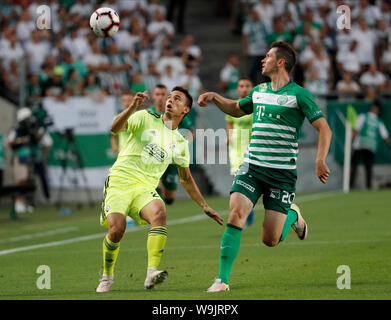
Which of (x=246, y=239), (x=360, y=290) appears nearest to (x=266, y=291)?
(x=360, y=290)

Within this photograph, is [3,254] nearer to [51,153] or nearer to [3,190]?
[3,190]

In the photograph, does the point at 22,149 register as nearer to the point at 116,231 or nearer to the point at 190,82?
the point at 190,82

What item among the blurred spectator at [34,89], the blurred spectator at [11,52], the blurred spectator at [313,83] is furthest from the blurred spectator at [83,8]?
the blurred spectator at [313,83]

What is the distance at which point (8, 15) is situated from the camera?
25.6 meters

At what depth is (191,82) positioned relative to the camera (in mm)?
24906

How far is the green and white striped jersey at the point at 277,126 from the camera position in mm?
9273

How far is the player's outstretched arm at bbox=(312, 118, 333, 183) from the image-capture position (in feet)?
28.4

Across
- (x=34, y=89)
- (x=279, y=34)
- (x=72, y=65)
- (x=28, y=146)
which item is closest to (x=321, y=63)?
(x=279, y=34)

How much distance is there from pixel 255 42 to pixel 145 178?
17202 millimetres

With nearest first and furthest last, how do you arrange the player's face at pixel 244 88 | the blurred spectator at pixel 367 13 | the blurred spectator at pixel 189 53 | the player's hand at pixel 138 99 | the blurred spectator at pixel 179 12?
the player's hand at pixel 138 99, the player's face at pixel 244 88, the blurred spectator at pixel 189 53, the blurred spectator at pixel 367 13, the blurred spectator at pixel 179 12

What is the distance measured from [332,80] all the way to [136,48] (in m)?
5.94

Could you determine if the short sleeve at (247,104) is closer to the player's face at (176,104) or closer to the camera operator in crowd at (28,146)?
the player's face at (176,104)

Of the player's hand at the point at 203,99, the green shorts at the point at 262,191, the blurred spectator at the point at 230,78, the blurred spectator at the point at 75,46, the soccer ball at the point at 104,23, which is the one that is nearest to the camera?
the player's hand at the point at 203,99

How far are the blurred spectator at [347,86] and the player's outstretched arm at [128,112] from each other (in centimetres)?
1687
